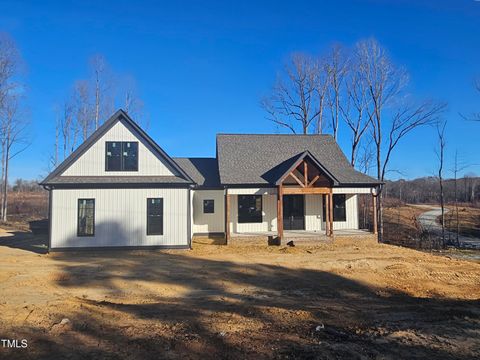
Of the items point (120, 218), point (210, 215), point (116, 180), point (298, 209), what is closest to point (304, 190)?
point (298, 209)

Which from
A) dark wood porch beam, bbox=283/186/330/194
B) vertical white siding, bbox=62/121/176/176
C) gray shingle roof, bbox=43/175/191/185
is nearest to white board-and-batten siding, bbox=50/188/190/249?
gray shingle roof, bbox=43/175/191/185

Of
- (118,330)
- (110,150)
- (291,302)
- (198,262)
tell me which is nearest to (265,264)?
(198,262)

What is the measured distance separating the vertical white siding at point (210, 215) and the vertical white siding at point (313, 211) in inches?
195

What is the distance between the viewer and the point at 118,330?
607cm

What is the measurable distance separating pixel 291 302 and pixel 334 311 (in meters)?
1.32

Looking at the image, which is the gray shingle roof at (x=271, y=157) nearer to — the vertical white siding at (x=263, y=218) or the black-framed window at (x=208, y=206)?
the vertical white siding at (x=263, y=218)

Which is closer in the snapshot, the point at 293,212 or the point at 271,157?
the point at 293,212

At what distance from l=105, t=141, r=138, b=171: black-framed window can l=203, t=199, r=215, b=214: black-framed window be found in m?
4.89

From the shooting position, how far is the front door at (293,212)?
19875mm

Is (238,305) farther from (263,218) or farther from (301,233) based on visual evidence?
(263,218)

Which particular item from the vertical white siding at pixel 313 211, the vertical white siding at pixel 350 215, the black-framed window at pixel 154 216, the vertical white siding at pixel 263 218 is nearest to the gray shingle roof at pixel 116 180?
the black-framed window at pixel 154 216

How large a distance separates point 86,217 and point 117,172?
2.49 metres

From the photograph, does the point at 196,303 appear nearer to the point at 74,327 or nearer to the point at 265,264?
the point at 74,327

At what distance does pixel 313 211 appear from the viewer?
20.0m
